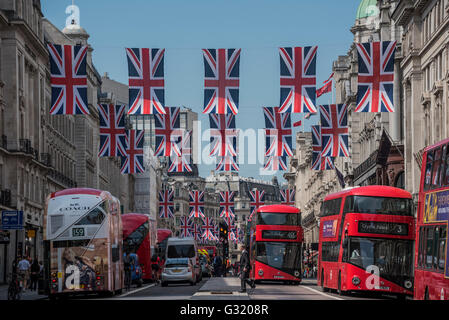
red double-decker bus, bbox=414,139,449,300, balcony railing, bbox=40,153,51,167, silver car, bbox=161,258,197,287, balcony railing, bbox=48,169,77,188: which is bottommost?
silver car, bbox=161,258,197,287

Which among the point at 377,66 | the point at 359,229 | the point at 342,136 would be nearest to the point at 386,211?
the point at 359,229

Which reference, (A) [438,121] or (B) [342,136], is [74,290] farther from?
(A) [438,121]

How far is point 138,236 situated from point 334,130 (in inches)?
482

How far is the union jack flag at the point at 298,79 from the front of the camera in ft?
128

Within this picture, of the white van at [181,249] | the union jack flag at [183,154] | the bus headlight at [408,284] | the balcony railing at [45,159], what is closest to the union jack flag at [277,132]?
the union jack flag at [183,154]

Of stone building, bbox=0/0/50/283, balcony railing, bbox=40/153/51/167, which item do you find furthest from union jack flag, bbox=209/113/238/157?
balcony railing, bbox=40/153/51/167

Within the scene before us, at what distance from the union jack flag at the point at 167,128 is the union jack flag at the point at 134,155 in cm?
279

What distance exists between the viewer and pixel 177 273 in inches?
2013

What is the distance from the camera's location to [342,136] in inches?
Result: 2056

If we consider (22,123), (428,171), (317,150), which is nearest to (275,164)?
(317,150)

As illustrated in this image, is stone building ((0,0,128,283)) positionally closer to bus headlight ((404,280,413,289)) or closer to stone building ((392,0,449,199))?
bus headlight ((404,280,413,289))

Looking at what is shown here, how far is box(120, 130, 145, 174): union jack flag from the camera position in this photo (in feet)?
171

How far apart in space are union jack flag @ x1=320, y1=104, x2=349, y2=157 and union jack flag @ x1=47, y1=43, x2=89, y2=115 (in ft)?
53.2

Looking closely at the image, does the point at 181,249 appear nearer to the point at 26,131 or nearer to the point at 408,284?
the point at 26,131
